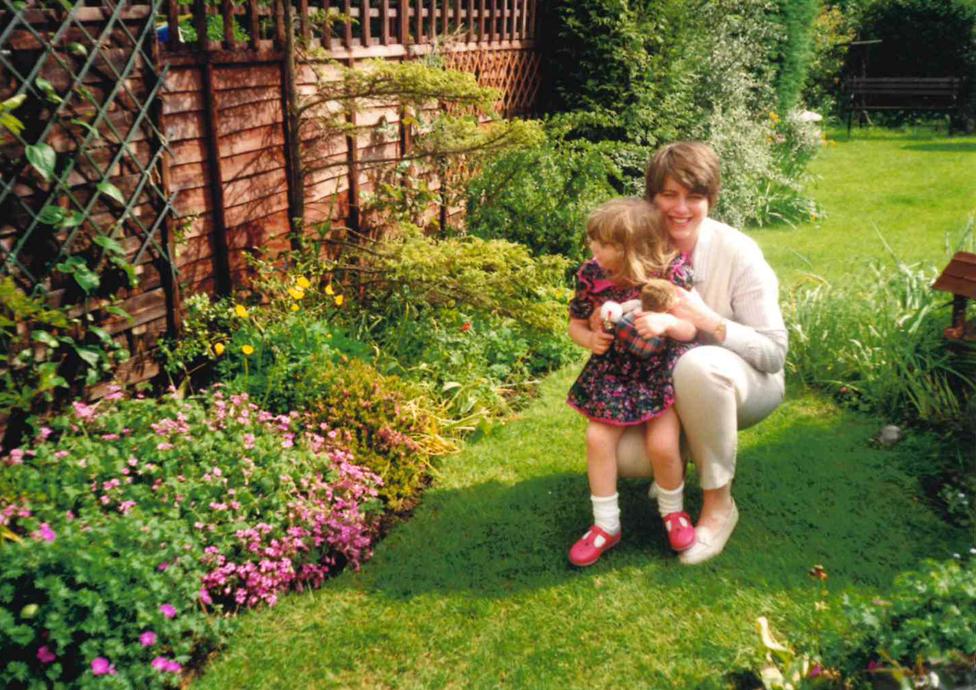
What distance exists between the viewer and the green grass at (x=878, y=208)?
7.73 metres

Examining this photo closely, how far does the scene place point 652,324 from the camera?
3.24 meters

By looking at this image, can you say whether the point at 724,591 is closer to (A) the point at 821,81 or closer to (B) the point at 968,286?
(B) the point at 968,286

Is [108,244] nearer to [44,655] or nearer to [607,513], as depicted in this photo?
[44,655]

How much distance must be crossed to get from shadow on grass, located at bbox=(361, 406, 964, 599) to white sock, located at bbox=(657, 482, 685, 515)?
0.67 feet

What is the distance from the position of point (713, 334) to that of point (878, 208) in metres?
7.34

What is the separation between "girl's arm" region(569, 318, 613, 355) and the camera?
3.36 meters

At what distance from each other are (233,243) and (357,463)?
4.79ft

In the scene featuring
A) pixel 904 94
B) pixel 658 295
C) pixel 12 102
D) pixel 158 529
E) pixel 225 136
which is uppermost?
pixel 12 102

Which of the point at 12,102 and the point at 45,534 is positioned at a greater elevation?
the point at 12,102

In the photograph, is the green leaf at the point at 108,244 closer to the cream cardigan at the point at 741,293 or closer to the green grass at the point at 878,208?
the cream cardigan at the point at 741,293

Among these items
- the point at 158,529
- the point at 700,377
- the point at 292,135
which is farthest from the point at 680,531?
the point at 292,135

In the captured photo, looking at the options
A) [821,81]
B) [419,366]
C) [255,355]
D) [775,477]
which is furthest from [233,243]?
[821,81]

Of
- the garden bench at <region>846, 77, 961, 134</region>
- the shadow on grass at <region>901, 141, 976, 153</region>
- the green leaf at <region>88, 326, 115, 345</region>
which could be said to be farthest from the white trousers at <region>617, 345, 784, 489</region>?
the garden bench at <region>846, 77, 961, 134</region>

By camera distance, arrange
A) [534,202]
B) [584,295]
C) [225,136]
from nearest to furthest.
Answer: [584,295]
[225,136]
[534,202]
